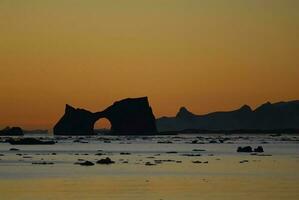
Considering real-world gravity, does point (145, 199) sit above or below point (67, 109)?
below

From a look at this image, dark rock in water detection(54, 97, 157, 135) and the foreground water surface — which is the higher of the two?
dark rock in water detection(54, 97, 157, 135)

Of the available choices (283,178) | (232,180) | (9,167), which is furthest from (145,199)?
(9,167)

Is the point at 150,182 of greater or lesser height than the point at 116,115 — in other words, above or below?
below

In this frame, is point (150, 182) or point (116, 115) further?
point (116, 115)

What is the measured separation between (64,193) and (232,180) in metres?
11.7

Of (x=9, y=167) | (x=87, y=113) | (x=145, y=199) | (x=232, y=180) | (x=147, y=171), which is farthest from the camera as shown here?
(x=87, y=113)

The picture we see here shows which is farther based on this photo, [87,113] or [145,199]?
[87,113]

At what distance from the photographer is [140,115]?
19600 cm

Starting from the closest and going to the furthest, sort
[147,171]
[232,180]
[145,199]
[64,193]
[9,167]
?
[145,199] → [64,193] → [232,180] → [147,171] → [9,167]

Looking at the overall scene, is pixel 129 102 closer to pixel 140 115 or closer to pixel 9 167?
pixel 140 115

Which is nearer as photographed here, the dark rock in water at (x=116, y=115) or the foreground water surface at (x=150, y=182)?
the foreground water surface at (x=150, y=182)

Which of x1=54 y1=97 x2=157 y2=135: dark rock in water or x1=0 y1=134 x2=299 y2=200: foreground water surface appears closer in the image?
x1=0 y1=134 x2=299 y2=200: foreground water surface

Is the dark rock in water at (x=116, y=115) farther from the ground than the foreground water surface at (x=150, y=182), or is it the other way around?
the dark rock in water at (x=116, y=115)

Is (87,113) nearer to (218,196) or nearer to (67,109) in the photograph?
(67,109)
